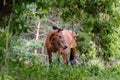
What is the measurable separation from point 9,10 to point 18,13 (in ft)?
2.42

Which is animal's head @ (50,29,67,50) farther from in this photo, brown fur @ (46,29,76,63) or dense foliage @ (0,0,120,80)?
dense foliage @ (0,0,120,80)

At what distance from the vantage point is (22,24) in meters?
5.41

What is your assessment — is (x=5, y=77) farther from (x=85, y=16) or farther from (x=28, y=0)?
(x=85, y=16)

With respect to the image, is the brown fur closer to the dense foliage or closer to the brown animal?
the brown animal

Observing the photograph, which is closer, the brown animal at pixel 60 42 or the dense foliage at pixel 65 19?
the dense foliage at pixel 65 19

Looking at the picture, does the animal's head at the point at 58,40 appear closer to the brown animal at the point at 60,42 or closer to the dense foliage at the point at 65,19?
the brown animal at the point at 60,42

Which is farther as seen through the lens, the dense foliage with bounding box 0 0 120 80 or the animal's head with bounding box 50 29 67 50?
the animal's head with bounding box 50 29 67 50

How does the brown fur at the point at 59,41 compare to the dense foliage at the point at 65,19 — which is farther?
the brown fur at the point at 59,41

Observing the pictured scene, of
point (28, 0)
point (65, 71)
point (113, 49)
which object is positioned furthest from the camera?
point (113, 49)

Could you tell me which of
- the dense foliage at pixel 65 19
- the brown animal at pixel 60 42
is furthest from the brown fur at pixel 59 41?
the dense foliage at pixel 65 19

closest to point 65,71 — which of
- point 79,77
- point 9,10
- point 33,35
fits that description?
point 79,77

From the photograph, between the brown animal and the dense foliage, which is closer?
the dense foliage

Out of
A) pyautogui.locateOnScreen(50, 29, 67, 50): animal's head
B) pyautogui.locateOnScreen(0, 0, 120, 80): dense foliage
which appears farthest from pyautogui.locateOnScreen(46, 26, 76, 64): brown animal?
pyautogui.locateOnScreen(0, 0, 120, 80): dense foliage

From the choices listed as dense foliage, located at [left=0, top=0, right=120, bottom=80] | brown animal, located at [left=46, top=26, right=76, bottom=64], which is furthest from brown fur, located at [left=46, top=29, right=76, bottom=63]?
dense foliage, located at [left=0, top=0, right=120, bottom=80]
